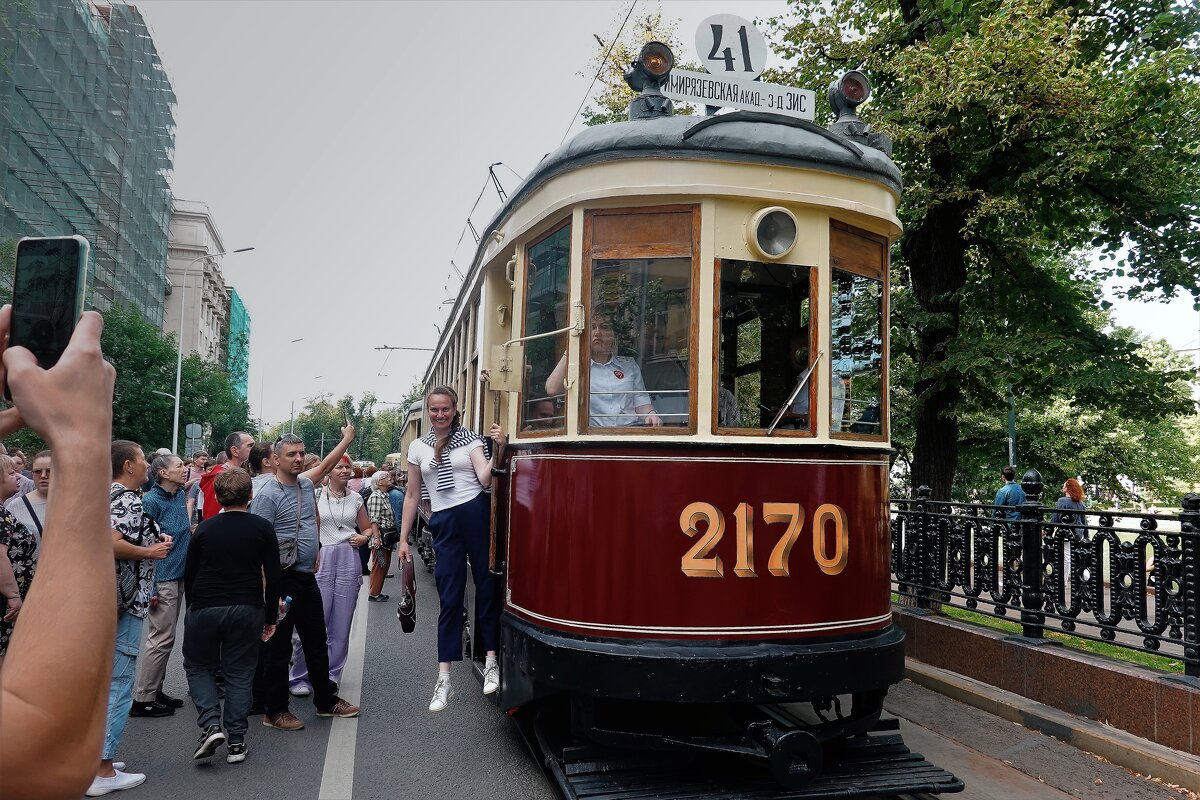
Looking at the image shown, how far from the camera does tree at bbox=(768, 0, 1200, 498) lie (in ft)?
29.0

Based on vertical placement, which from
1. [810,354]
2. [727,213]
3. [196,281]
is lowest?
[810,354]

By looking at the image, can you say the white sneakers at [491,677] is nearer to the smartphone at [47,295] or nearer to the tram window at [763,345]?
the tram window at [763,345]

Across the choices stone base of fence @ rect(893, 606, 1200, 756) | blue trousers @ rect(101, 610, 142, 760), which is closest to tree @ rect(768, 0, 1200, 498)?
stone base of fence @ rect(893, 606, 1200, 756)

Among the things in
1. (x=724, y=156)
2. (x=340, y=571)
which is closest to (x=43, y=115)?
(x=340, y=571)

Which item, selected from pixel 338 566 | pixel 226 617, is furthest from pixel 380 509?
pixel 226 617

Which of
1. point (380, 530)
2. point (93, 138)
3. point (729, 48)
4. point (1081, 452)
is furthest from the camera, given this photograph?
point (93, 138)

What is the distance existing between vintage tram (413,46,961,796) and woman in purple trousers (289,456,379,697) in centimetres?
172

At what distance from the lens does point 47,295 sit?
48.9 inches

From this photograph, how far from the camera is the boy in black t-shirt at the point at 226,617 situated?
5016 mm

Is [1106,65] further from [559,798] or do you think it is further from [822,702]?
[559,798]

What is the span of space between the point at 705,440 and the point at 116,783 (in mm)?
3438

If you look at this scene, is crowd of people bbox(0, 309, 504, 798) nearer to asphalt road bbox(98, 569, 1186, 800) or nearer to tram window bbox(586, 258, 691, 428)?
asphalt road bbox(98, 569, 1186, 800)

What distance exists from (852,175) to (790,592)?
217 cm

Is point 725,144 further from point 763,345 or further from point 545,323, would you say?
point 545,323
